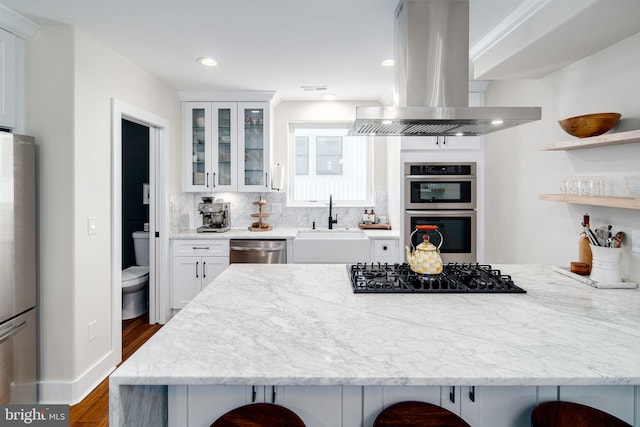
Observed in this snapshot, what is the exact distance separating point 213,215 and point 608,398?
362cm

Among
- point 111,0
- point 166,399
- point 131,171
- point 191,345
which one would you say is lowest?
point 166,399

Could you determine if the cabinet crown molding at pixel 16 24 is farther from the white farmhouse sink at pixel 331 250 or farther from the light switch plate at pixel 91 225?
the white farmhouse sink at pixel 331 250

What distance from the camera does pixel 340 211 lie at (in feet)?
14.4

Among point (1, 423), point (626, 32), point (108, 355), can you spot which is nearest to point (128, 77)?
point (108, 355)

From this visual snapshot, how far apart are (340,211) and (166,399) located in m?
3.26

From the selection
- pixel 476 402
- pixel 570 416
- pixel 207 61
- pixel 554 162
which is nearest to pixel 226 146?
pixel 207 61

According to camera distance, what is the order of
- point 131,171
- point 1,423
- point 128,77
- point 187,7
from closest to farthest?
point 1,423 → point 187,7 → point 128,77 → point 131,171

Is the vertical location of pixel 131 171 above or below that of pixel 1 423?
above

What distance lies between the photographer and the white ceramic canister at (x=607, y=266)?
1.90 m

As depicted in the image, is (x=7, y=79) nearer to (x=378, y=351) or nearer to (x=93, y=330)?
(x=93, y=330)

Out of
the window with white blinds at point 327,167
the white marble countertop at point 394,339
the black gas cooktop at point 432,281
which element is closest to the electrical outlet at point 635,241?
the white marble countertop at point 394,339

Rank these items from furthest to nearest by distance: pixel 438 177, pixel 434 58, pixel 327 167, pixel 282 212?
pixel 327 167 < pixel 282 212 < pixel 438 177 < pixel 434 58

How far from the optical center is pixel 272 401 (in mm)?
1250

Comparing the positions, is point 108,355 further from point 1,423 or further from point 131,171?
point 131,171
